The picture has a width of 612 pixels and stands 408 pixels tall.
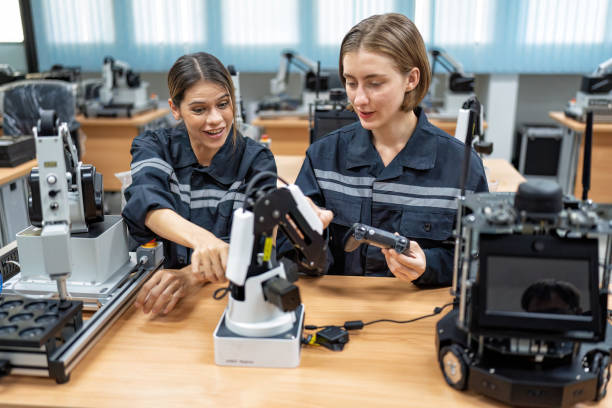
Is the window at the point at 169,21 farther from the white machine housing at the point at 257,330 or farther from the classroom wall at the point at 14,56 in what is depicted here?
the white machine housing at the point at 257,330

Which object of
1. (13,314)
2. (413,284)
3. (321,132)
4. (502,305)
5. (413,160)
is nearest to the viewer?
(502,305)

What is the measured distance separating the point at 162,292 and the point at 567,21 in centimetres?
448

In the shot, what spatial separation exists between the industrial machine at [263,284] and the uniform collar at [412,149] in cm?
51

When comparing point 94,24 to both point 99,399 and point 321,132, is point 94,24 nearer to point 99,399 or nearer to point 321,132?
point 321,132

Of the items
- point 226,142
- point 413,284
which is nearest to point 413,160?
point 413,284

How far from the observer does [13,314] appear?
1.04 metres

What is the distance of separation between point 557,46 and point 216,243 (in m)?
4.41

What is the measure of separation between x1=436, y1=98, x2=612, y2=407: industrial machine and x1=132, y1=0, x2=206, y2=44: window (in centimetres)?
446

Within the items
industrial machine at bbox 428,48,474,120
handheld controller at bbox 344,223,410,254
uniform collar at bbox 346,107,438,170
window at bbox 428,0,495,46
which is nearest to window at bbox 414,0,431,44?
window at bbox 428,0,495,46

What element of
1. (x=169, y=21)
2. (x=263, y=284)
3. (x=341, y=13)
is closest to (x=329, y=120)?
→ (x=263, y=284)

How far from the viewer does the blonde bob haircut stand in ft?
4.58

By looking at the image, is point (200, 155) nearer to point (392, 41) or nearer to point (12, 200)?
point (392, 41)

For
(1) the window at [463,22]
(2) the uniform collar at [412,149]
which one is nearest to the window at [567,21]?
(1) the window at [463,22]

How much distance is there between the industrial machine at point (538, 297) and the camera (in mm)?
902
